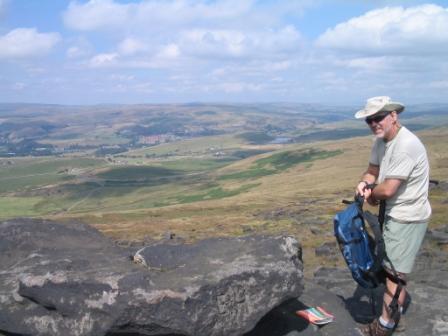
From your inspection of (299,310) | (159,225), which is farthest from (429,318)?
(159,225)

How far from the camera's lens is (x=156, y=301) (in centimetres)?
1152

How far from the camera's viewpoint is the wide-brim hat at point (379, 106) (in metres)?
11.2

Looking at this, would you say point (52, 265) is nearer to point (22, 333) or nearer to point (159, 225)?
point (22, 333)

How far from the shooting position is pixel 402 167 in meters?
10.9

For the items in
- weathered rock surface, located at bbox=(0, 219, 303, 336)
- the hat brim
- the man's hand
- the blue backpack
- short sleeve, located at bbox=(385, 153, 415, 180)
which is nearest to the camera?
short sleeve, located at bbox=(385, 153, 415, 180)

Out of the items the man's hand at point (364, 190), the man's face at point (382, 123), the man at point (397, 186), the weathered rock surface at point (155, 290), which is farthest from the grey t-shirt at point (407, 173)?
the weathered rock surface at point (155, 290)

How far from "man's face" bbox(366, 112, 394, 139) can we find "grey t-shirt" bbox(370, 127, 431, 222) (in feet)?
0.81

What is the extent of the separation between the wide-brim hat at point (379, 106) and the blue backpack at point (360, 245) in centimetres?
212

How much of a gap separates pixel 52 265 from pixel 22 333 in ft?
6.16

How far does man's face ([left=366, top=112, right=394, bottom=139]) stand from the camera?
11.3 meters

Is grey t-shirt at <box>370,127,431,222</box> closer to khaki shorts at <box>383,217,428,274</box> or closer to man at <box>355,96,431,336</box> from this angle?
man at <box>355,96,431,336</box>

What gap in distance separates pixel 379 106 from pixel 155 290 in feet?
22.5

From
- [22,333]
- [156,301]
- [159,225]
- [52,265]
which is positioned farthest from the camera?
[159,225]

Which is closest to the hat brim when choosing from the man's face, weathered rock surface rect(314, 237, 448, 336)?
the man's face
